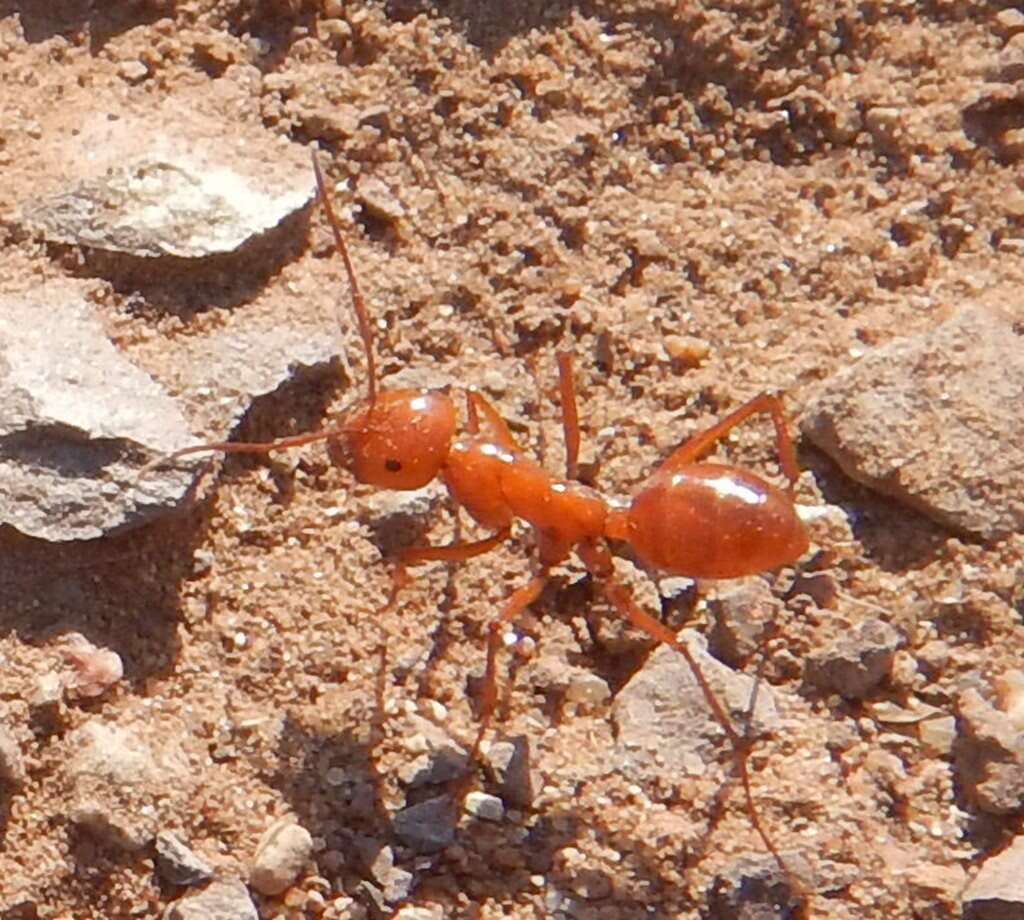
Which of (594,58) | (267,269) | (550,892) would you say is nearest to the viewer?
(550,892)

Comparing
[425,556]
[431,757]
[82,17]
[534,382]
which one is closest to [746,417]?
[534,382]

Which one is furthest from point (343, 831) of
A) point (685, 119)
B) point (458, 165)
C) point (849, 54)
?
point (849, 54)

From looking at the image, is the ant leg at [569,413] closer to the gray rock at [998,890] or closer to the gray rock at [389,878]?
the gray rock at [389,878]

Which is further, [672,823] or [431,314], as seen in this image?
[431,314]

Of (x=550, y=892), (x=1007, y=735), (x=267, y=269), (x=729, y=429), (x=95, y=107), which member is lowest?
(x=550, y=892)

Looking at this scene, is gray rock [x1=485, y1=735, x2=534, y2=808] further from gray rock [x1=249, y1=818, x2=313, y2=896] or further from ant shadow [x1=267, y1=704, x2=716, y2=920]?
gray rock [x1=249, y1=818, x2=313, y2=896]

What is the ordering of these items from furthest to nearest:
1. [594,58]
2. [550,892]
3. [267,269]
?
1. [594,58]
2. [267,269]
3. [550,892]

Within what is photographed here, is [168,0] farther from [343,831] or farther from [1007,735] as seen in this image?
[1007,735]
